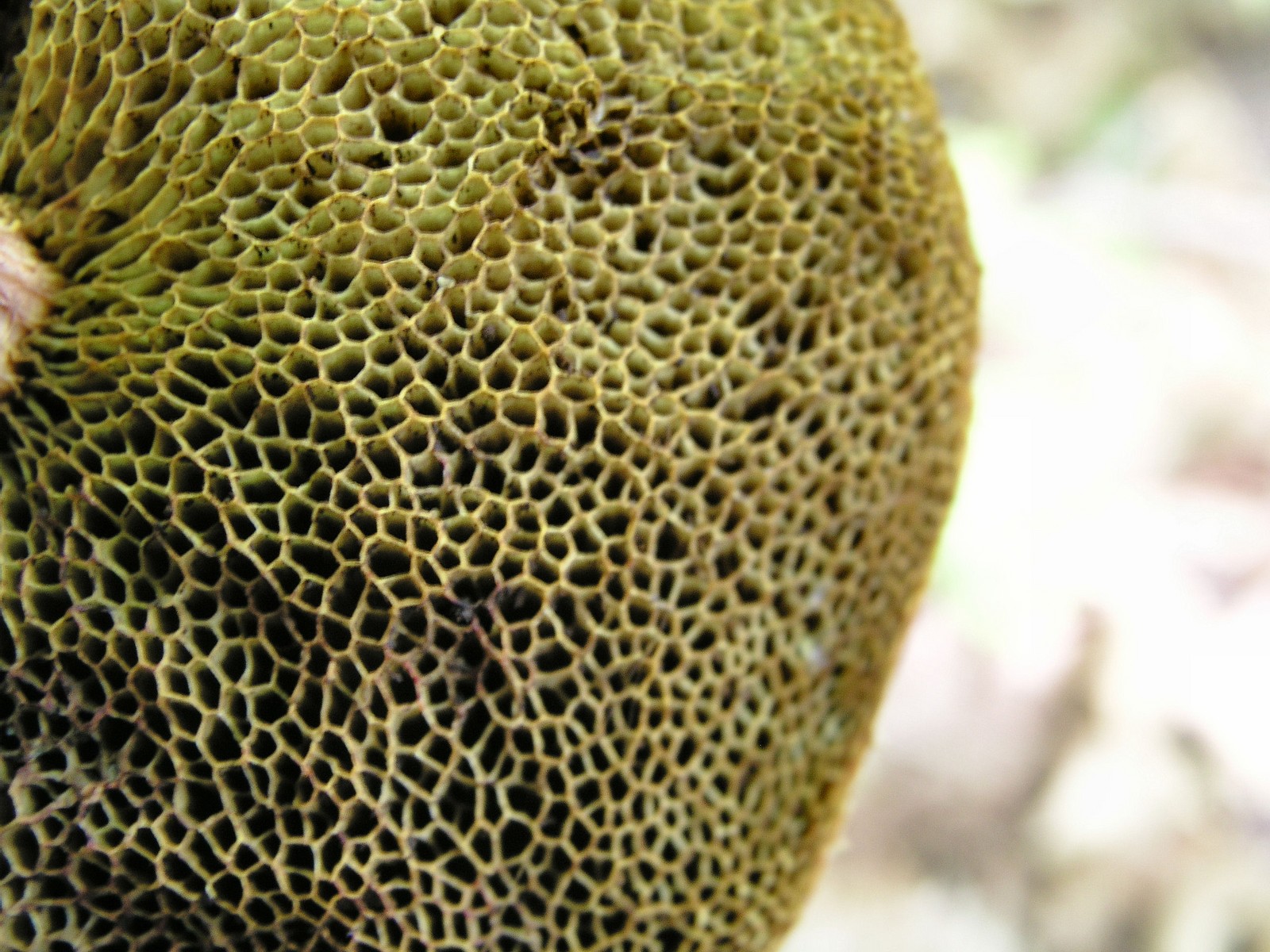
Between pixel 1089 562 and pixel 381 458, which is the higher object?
pixel 1089 562

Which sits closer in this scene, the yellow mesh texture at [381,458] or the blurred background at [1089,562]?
the yellow mesh texture at [381,458]

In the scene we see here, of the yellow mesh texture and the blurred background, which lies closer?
the yellow mesh texture

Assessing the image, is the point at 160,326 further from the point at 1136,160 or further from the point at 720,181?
the point at 1136,160

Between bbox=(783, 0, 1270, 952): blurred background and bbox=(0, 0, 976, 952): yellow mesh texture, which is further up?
bbox=(783, 0, 1270, 952): blurred background

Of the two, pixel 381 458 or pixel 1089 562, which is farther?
pixel 1089 562
